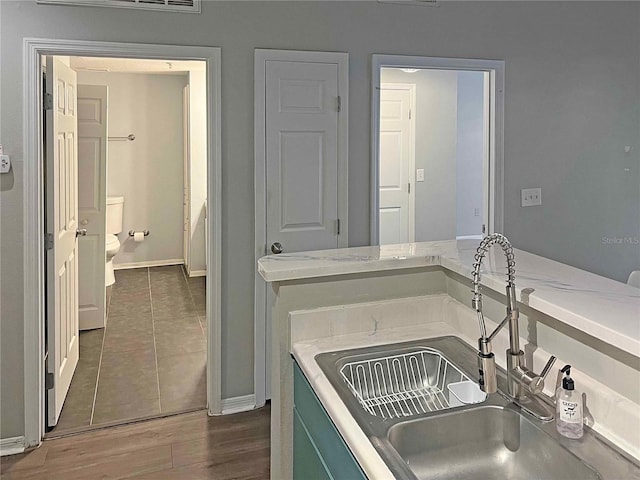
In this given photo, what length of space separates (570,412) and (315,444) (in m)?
0.65

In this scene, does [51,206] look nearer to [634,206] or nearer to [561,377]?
[561,377]

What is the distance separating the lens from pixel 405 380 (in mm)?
1613

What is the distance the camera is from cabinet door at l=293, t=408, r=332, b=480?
1425mm

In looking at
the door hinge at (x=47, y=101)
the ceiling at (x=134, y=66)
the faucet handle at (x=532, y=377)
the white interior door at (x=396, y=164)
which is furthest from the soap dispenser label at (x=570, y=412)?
the ceiling at (x=134, y=66)

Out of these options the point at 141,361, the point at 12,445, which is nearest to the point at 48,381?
the point at 12,445

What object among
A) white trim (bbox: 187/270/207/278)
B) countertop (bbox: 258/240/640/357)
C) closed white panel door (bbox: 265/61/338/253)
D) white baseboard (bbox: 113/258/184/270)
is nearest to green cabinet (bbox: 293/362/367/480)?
countertop (bbox: 258/240/640/357)

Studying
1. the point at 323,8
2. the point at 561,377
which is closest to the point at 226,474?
the point at 561,377

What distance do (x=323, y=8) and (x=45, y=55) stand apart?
1460 mm

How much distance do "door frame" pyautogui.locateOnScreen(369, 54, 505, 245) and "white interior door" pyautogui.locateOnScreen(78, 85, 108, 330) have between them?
7.49 ft

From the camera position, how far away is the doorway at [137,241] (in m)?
3.34

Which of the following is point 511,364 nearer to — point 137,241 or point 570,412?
point 570,412

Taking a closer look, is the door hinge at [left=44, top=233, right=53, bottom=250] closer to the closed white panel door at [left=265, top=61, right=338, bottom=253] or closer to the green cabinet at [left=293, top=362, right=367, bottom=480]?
the closed white panel door at [left=265, top=61, right=338, bottom=253]

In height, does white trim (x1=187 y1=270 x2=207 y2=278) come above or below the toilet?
below

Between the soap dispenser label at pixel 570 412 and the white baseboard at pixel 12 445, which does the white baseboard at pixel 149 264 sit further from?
the soap dispenser label at pixel 570 412
